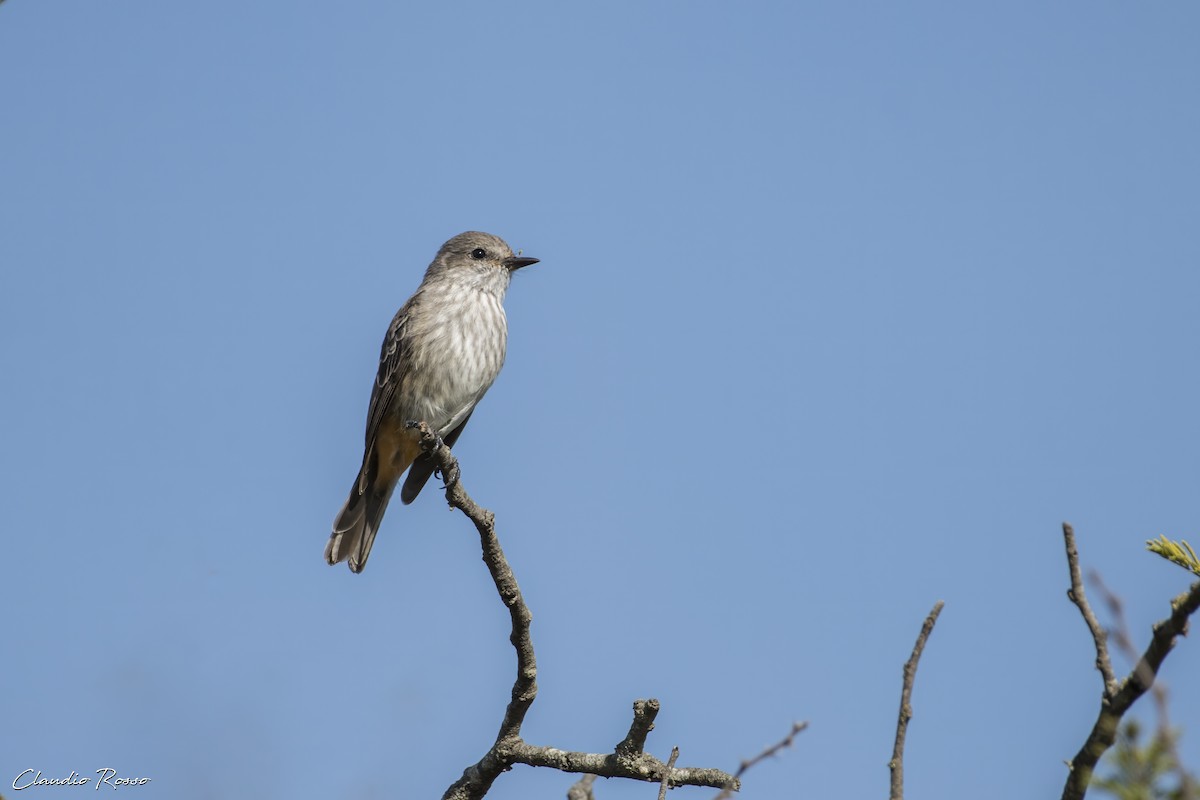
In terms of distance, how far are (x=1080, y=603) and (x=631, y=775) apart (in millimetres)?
2797

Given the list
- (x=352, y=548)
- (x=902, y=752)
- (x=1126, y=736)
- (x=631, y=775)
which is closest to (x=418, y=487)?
(x=352, y=548)

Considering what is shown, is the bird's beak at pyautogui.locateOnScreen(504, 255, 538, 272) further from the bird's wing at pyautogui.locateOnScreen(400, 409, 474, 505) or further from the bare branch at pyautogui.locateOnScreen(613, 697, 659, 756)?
the bare branch at pyautogui.locateOnScreen(613, 697, 659, 756)

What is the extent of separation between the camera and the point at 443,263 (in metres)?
10.0

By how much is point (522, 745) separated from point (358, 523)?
4.08 m

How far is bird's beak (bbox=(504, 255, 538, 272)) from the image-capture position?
9789 millimetres

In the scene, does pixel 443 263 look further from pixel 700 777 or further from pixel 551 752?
pixel 700 777

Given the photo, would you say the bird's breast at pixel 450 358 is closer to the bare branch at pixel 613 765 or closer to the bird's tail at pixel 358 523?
the bird's tail at pixel 358 523

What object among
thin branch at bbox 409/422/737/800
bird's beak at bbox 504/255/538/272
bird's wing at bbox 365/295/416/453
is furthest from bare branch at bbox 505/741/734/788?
bird's beak at bbox 504/255/538/272

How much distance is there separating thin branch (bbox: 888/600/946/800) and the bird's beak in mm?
7240

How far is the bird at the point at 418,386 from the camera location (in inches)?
359

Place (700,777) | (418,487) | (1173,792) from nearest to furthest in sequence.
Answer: (1173,792), (700,777), (418,487)

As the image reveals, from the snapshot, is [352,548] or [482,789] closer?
[482,789]

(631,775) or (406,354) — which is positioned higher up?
(406,354)

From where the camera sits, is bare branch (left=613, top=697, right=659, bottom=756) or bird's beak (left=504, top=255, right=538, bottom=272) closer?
bare branch (left=613, top=697, right=659, bottom=756)
